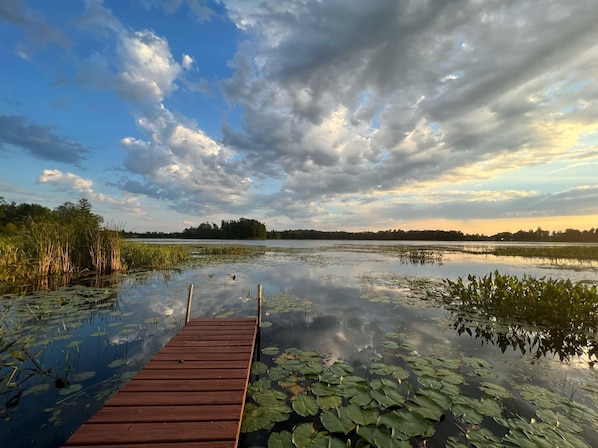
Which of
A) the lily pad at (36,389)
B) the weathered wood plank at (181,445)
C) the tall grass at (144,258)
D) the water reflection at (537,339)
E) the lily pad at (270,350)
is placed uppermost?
the tall grass at (144,258)

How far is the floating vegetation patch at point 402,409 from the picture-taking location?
11.7 ft

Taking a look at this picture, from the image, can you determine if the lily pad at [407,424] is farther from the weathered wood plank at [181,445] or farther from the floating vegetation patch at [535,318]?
the floating vegetation patch at [535,318]

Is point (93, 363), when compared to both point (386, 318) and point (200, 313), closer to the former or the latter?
point (200, 313)

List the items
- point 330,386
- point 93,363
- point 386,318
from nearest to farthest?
point 330,386
point 93,363
point 386,318

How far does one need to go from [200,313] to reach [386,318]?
6845mm

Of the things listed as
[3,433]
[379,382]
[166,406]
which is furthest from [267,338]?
[3,433]

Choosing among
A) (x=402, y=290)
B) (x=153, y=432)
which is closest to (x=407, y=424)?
(x=153, y=432)

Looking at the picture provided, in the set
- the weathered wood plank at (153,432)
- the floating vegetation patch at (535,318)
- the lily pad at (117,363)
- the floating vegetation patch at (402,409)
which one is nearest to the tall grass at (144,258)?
the lily pad at (117,363)

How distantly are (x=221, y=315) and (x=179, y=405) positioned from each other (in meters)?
6.29

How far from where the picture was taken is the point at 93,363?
5.95 m

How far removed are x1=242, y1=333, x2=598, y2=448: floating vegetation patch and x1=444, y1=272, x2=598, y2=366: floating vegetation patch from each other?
2967 millimetres

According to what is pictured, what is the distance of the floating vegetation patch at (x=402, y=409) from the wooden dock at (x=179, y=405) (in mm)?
511

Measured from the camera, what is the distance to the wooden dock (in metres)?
3.07

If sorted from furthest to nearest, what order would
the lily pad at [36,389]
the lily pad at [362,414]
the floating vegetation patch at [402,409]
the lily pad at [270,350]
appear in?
the lily pad at [270,350] → the lily pad at [36,389] → the lily pad at [362,414] → the floating vegetation patch at [402,409]
